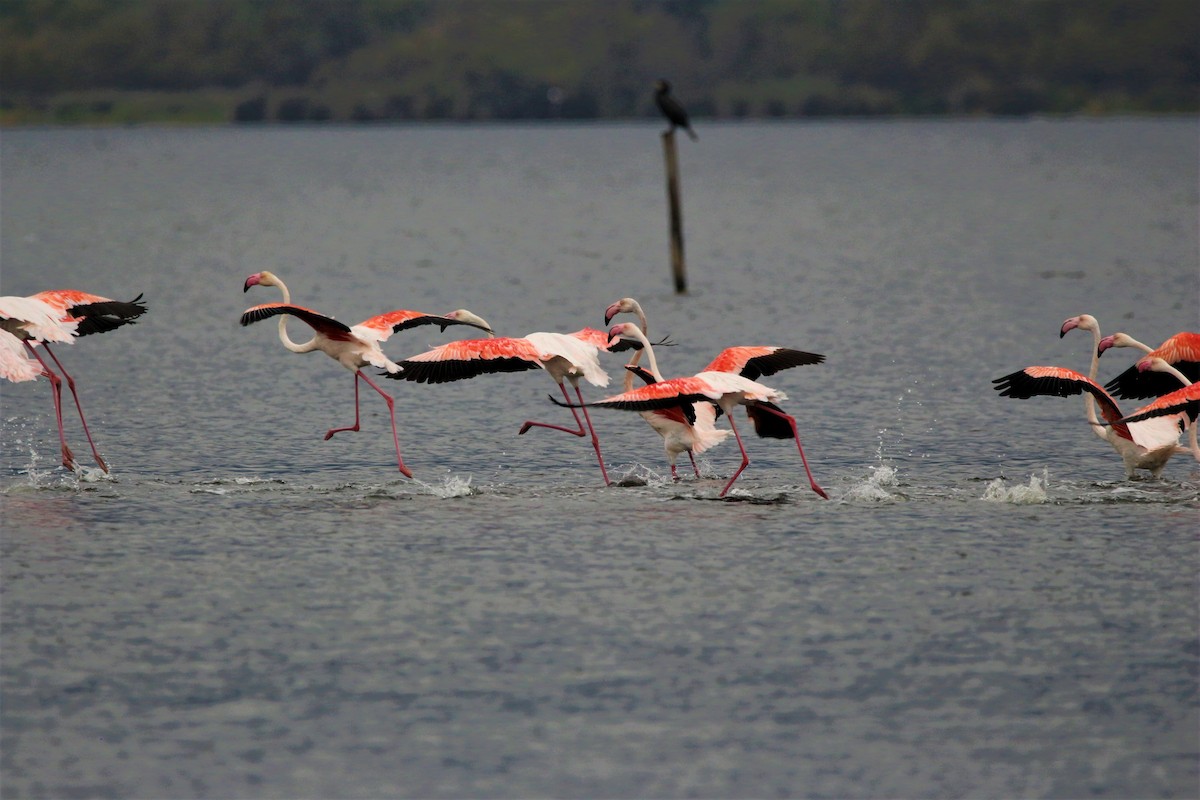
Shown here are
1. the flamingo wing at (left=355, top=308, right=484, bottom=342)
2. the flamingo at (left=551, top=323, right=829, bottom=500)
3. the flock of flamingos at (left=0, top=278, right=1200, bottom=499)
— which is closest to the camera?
the flamingo at (left=551, top=323, right=829, bottom=500)

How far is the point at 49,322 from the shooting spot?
1358cm

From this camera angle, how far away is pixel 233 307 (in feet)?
92.4

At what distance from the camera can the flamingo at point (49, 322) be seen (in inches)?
520

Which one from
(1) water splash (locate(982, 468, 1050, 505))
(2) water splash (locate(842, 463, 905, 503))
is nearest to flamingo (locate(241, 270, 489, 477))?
(2) water splash (locate(842, 463, 905, 503))

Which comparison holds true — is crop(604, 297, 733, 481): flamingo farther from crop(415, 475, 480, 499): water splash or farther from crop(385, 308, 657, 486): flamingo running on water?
A: crop(415, 475, 480, 499): water splash

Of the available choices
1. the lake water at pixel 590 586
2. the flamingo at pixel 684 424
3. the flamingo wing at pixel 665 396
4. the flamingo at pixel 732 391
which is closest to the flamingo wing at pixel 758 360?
the flamingo at pixel 732 391

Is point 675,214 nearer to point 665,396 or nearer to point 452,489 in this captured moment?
point 452,489

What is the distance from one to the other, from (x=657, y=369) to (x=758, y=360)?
825mm

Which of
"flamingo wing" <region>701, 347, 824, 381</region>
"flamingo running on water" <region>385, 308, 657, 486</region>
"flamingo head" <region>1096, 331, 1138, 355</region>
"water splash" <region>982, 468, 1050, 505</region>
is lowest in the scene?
"water splash" <region>982, 468, 1050, 505</region>

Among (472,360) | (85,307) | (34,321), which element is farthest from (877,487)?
(34,321)

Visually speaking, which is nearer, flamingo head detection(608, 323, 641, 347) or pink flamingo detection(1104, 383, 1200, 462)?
pink flamingo detection(1104, 383, 1200, 462)

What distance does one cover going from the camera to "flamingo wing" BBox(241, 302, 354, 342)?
1274 centimetres

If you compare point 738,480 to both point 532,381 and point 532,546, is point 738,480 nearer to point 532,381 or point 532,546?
point 532,546

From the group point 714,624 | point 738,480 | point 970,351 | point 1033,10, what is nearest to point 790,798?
point 714,624
